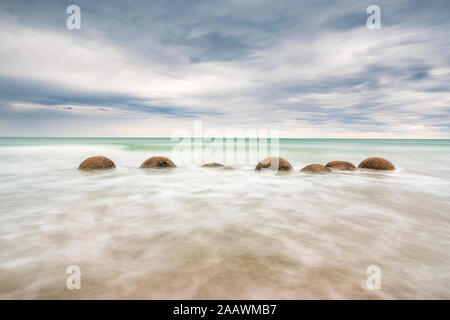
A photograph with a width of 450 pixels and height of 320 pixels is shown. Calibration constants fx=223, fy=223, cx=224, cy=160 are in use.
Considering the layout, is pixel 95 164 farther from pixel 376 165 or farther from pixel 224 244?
pixel 376 165

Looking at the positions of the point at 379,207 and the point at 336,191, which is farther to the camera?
the point at 336,191

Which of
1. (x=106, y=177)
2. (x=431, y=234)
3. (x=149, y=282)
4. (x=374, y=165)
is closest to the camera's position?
(x=149, y=282)

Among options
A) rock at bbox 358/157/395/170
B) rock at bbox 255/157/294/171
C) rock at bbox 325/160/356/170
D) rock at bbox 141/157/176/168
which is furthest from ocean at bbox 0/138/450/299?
rock at bbox 141/157/176/168

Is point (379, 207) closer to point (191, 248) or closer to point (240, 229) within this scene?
point (240, 229)

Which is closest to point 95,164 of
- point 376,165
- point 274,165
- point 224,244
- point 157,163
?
point 157,163

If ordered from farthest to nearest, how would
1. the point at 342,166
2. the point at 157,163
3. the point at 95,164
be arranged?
the point at 157,163, the point at 342,166, the point at 95,164

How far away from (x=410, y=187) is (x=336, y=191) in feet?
9.43

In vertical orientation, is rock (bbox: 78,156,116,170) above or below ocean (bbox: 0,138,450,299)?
above

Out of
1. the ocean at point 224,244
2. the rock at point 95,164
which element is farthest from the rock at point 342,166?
the rock at point 95,164

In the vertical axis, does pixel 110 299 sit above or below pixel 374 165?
below

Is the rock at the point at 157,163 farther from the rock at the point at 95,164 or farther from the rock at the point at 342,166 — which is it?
the rock at the point at 342,166

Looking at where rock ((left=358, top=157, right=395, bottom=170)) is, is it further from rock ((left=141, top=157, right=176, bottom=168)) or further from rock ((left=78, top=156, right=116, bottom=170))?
rock ((left=78, top=156, right=116, bottom=170))

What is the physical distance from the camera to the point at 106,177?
8.77 meters
